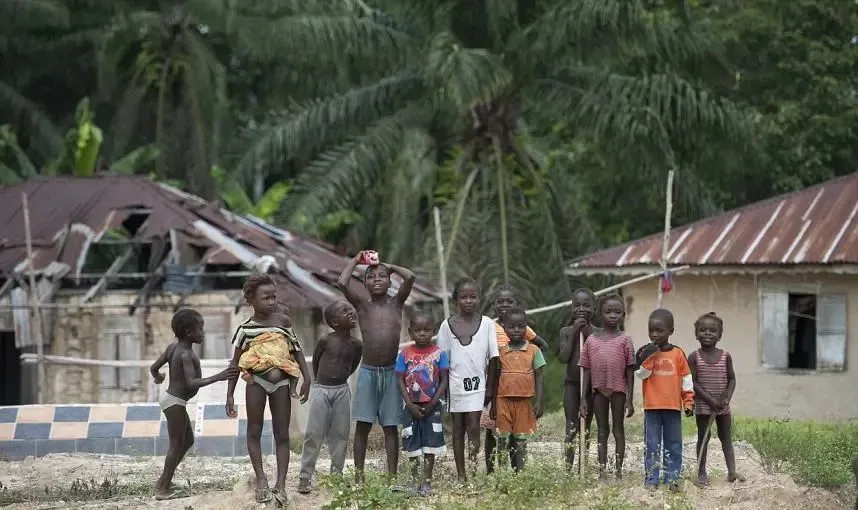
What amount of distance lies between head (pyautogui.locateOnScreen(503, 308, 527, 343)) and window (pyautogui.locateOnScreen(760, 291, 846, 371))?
27.1ft

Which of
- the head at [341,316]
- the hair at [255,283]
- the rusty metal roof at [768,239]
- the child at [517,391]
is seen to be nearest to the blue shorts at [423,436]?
the child at [517,391]

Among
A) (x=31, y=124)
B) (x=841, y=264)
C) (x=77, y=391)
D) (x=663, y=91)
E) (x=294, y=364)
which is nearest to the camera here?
(x=294, y=364)

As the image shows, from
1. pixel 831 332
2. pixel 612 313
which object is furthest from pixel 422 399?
pixel 831 332

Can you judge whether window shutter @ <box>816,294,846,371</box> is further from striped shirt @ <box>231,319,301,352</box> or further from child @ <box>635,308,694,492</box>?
striped shirt @ <box>231,319,301,352</box>

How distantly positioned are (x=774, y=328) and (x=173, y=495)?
9885 millimetres

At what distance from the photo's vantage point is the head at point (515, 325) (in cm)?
903

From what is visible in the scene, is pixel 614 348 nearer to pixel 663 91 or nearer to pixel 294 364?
pixel 294 364

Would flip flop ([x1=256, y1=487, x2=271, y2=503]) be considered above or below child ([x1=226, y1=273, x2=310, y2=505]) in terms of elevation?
below

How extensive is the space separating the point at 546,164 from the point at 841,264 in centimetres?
921

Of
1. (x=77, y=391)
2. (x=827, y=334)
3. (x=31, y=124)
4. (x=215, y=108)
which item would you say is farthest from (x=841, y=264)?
(x=31, y=124)

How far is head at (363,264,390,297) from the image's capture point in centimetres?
866

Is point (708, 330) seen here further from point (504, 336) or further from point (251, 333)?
point (251, 333)

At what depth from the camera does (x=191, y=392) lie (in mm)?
8609

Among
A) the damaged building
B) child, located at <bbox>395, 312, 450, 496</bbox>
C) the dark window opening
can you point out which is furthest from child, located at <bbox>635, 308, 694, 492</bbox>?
the dark window opening
